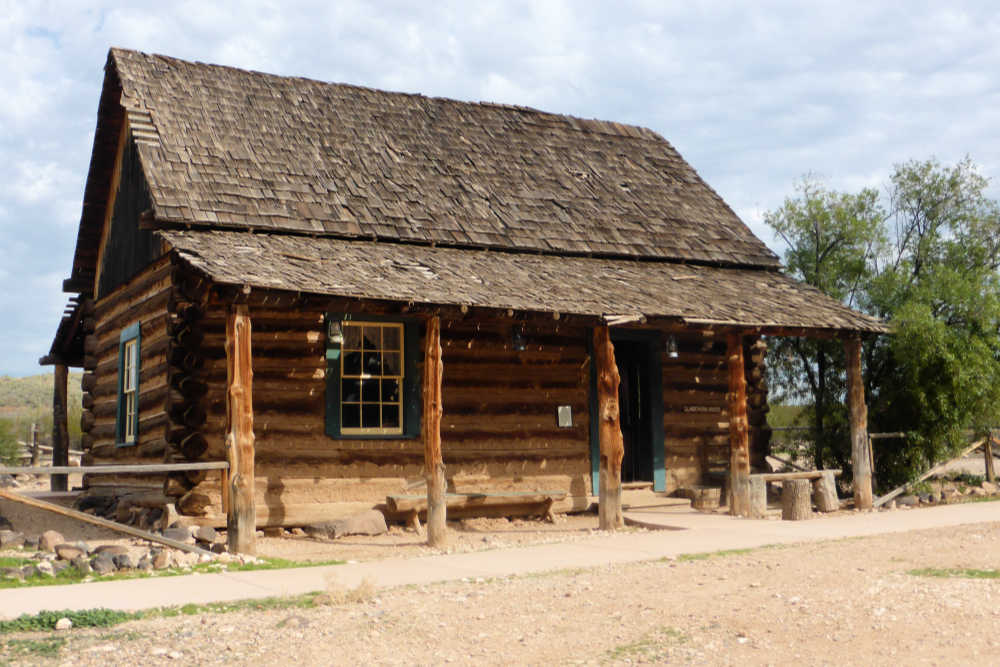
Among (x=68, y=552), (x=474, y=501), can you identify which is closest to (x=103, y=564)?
(x=68, y=552)

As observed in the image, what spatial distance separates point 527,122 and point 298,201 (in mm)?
6102

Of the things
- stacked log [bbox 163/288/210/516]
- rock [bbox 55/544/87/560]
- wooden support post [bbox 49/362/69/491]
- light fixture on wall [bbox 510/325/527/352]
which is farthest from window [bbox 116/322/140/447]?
wooden support post [bbox 49/362/69/491]

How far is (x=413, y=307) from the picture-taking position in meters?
10.5

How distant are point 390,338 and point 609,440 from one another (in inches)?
123

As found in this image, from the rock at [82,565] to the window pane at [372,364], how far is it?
14.8ft

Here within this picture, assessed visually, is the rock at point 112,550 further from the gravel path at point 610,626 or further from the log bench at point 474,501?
the log bench at point 474,501

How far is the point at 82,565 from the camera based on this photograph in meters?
8.81

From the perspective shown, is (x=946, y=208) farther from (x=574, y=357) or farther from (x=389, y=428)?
(x=389, y=428)

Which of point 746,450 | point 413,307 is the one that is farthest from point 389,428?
point 746,450

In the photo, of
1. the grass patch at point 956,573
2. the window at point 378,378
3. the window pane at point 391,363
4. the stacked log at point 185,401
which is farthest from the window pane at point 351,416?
the grass patch at point 956,573

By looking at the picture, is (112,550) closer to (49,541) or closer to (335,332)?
(49,541)

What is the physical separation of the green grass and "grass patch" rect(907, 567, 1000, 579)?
5235mm

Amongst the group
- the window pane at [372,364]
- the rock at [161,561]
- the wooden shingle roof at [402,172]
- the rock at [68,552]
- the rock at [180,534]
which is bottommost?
the rock at [161,561]

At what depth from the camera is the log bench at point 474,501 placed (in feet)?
39.9
